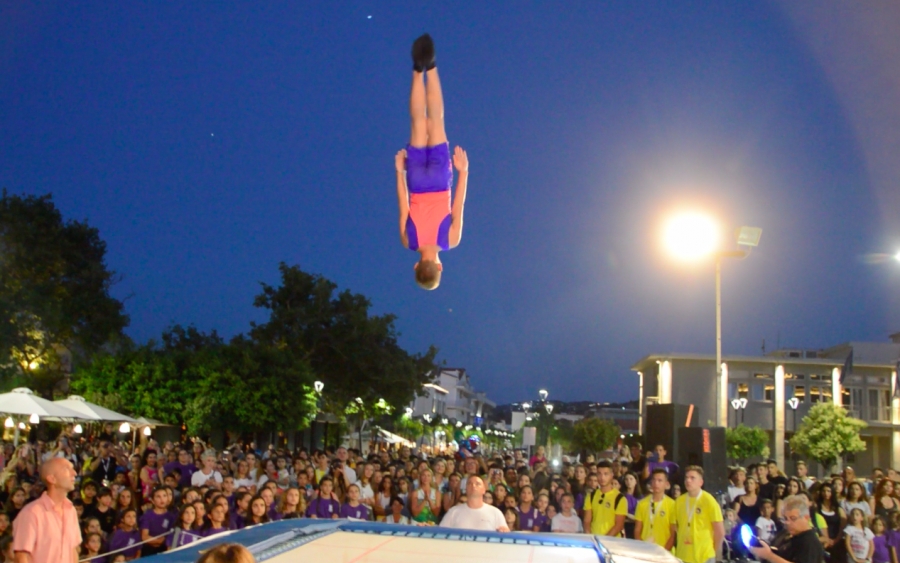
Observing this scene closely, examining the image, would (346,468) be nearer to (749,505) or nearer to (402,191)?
(749,505)

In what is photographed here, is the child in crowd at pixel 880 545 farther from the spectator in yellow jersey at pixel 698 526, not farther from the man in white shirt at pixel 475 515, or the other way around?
the man in white shirt at pixel 475 515

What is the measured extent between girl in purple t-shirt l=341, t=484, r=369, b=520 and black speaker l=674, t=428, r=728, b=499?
4.69 meters

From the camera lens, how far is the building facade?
76.9 metres

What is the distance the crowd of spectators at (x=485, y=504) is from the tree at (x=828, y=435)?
22.9 m

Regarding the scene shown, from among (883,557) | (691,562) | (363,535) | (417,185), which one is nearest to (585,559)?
(363,535)

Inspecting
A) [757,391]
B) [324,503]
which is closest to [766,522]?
[324,503]

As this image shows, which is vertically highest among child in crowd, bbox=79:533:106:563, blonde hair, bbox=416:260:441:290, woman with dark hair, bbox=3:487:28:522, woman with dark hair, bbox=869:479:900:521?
blonde hair, bbox=416:260:441:290

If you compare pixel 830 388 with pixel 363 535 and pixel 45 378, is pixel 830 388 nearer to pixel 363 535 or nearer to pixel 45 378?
pixel 45 378

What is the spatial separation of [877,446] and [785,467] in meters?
5.25

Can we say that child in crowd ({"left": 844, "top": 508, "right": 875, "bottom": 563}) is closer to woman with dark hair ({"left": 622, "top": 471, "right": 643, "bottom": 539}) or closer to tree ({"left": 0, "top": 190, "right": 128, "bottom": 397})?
woman with dark hair ({"left": 622, "top": 471, "right": 643, "bottom": 539})

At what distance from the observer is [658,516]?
263 inches

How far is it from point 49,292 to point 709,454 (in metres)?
26.3

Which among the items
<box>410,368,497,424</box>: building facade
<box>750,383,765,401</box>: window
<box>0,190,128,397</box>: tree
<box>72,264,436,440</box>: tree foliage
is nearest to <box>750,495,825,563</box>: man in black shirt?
<box>72,264,436,440</box>: tree foliage

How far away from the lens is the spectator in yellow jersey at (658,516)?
21.6ft
